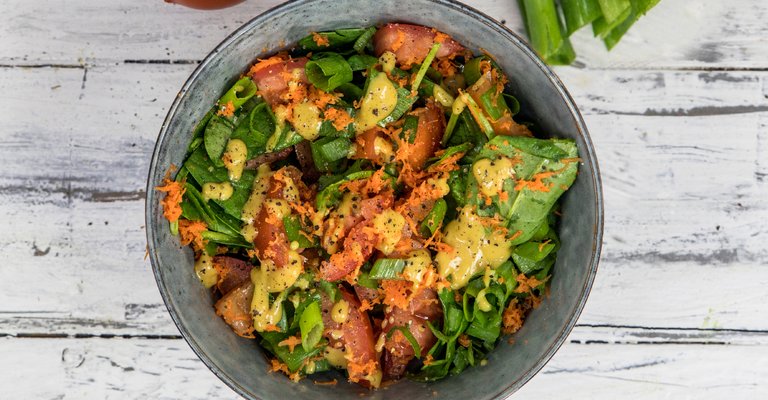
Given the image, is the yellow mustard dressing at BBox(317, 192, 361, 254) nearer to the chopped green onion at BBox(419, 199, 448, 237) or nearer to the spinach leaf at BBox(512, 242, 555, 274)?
the chopped green onion at BBox(419, 199, 448, 237)

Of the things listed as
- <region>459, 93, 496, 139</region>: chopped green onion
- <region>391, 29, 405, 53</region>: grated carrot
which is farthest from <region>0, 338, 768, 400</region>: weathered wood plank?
<region>391, 29, 405, 53</region>: grated carrot

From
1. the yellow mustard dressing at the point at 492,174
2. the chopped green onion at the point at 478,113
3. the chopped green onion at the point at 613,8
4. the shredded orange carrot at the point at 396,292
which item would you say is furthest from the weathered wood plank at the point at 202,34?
the shredded orange carrot at the point at 396,292

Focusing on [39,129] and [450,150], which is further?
[39,129]

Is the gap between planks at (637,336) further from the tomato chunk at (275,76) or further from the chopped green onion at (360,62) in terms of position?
the chopped green onion at (360,62)

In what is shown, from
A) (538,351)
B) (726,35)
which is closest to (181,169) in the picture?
(538,351)

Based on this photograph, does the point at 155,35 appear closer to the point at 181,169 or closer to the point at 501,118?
the point at 181,169

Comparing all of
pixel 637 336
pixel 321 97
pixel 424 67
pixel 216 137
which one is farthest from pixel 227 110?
pixel 637 336
